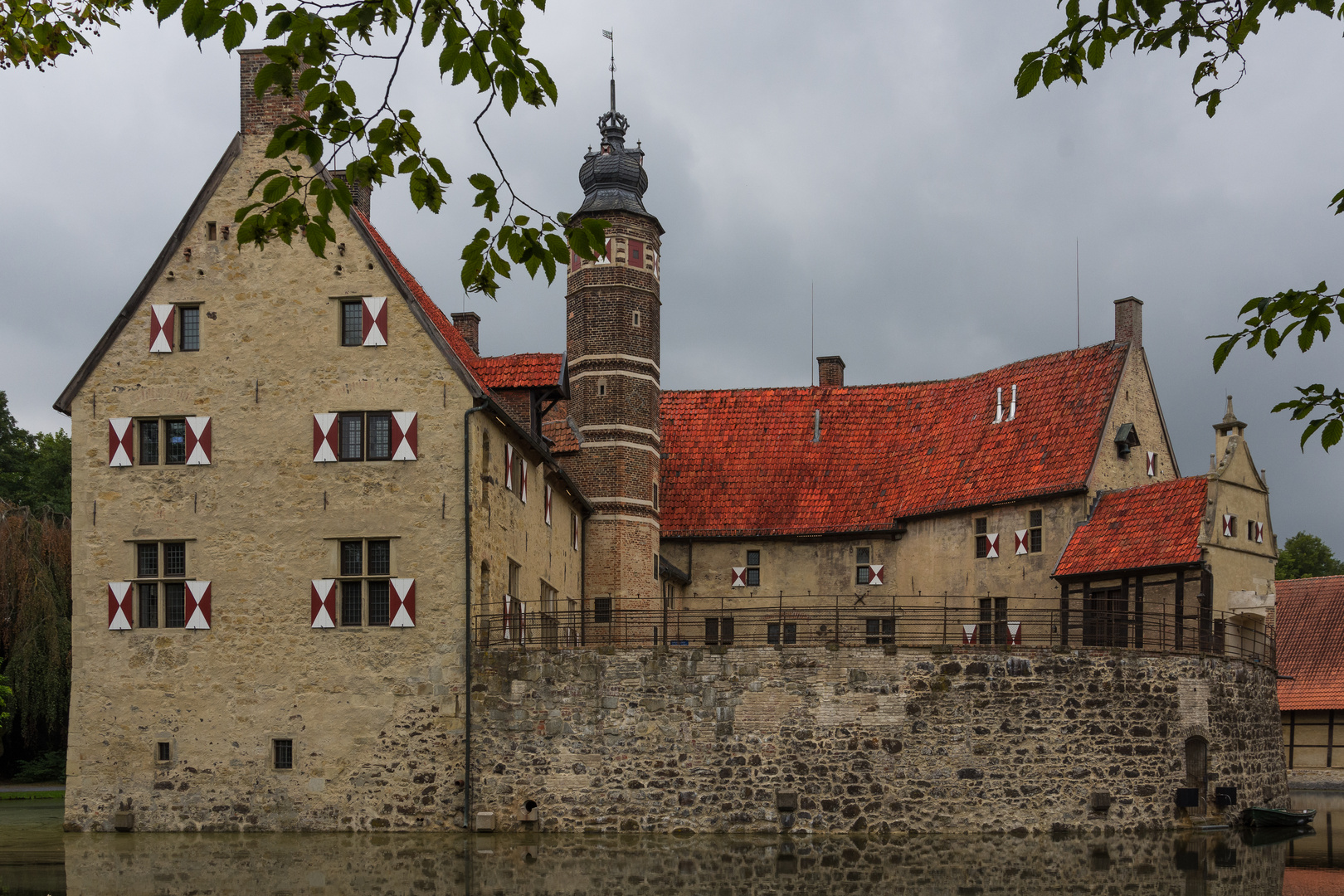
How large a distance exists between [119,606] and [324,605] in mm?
3735

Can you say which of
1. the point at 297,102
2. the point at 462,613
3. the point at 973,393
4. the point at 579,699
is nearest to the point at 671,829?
the point at 579,699

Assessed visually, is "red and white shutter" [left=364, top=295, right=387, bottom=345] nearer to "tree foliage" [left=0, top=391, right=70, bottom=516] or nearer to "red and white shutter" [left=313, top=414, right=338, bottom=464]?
"red and white shutter" [left=313, top=414, right=338, bottom=464]

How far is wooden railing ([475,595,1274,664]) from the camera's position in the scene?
27.0m

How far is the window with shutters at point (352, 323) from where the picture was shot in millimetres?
26734

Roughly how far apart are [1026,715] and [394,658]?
433 inches

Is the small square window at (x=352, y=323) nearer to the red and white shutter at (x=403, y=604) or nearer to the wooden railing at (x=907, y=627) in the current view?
the red and white shutter at (x=403, y=604)

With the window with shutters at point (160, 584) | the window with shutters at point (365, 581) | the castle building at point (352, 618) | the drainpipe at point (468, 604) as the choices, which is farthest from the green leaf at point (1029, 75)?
the window with shutters at point (160, 584)

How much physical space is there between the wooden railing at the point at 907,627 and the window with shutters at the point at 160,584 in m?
5.36

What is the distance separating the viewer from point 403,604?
25.9m

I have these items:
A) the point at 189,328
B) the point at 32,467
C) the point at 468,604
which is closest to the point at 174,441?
the point at 189,328

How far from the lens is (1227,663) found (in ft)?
96.2

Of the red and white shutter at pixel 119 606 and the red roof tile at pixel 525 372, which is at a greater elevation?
the red roof tile at pixel 525 372

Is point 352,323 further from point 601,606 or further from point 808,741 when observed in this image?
point 601,606

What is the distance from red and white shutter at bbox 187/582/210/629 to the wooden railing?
4758 millimetres
